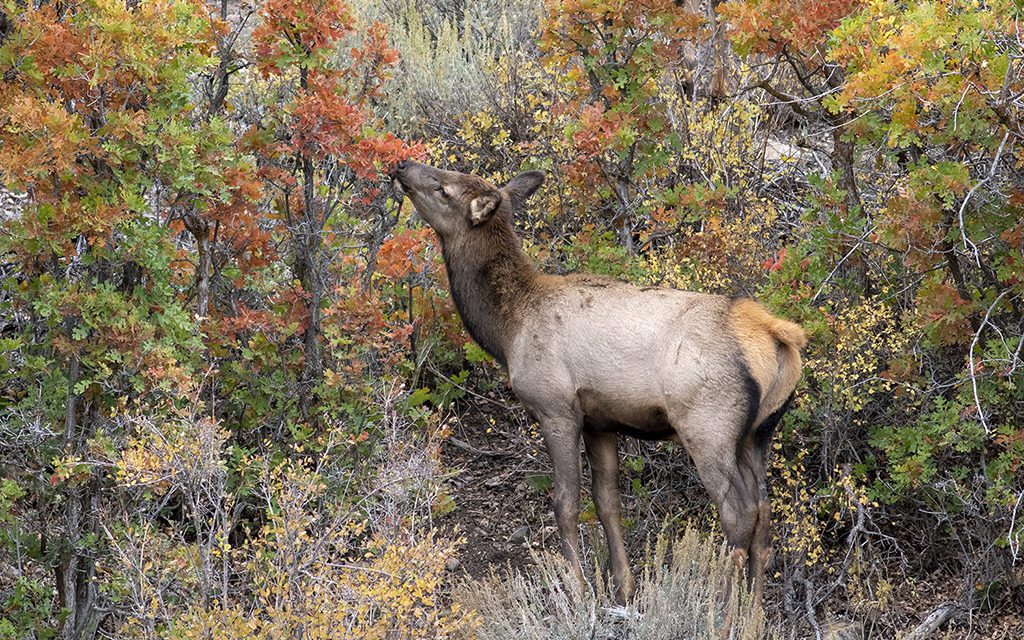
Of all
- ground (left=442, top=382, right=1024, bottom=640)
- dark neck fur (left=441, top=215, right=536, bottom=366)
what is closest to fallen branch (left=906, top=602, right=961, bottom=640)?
ground (left=442, top=382, right=1024, bottom=640)

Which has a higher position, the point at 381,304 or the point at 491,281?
the point at 491,281

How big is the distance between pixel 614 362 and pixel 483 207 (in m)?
1.30

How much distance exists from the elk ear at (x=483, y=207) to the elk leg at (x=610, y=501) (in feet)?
4.53

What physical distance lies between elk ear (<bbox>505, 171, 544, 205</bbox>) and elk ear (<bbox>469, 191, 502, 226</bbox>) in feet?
1.04

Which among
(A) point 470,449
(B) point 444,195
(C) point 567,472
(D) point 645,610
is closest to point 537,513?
(A) point 470,449

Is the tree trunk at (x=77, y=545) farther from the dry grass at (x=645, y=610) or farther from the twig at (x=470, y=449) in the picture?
the twig at (x=470, y=449)

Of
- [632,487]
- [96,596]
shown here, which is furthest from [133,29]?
[632,487]

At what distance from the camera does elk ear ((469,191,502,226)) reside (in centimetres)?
718

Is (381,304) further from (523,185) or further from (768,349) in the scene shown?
(768,349)

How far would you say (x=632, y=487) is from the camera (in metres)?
Answer: 8.30

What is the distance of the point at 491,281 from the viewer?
7141mm

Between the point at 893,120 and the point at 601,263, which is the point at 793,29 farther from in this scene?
the point at 601,263

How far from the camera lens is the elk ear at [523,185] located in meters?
7.52

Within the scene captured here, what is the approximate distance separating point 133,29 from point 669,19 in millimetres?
3501
